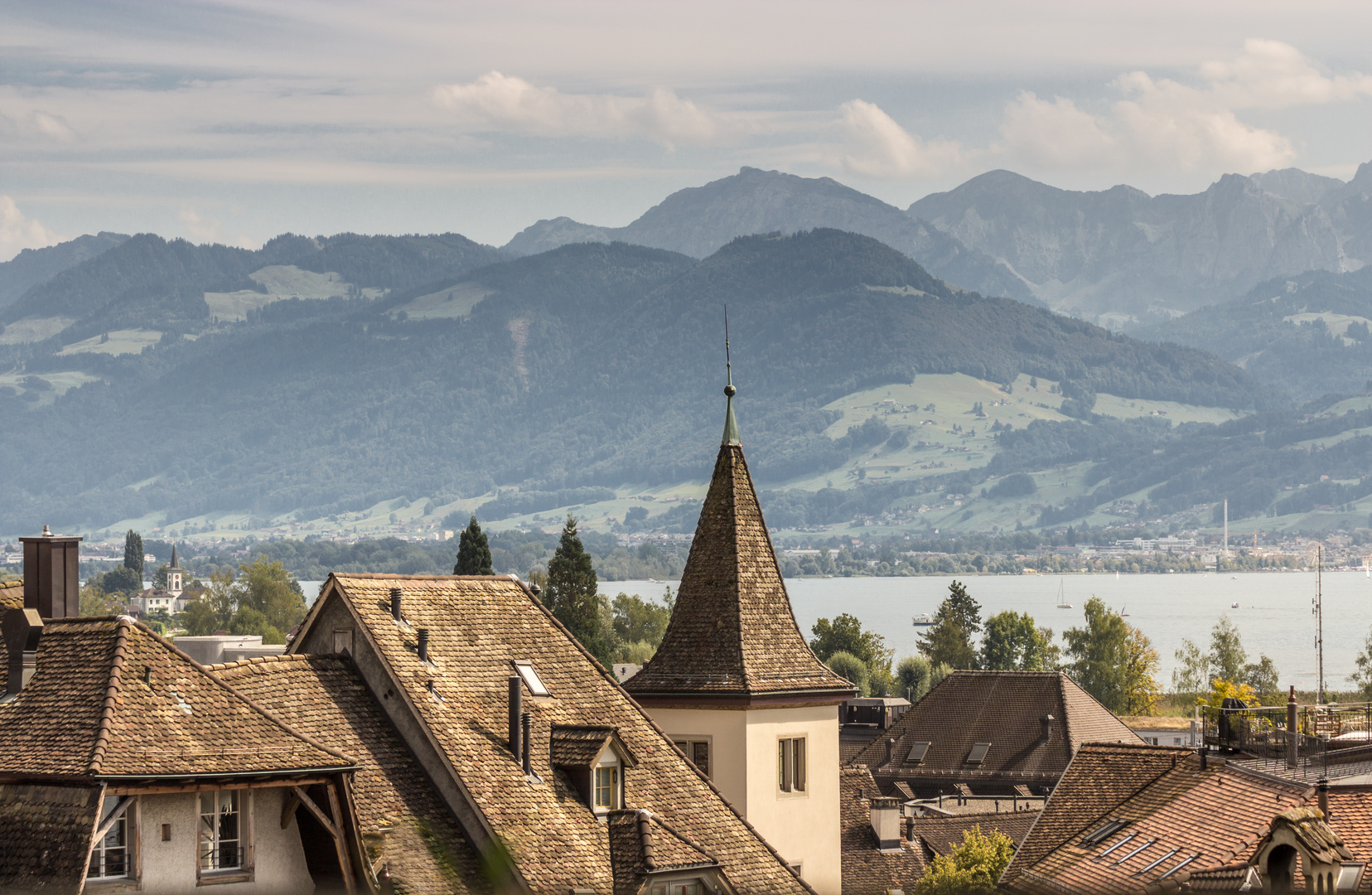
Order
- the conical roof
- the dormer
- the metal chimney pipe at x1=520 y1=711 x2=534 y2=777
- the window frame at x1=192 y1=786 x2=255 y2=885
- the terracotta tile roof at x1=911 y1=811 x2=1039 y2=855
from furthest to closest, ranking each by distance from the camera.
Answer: the terracotta tile roof at x1=911 y1=811 x2=1039 y2=855 → the conical roof → the dormer → the metal chimney pipe at x1=520 y1=711 x2=534 y2=777 → the window frame at x1=192 y1=786 x2=255 y2=885

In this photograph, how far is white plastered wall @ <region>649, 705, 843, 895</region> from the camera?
3628 centimetres

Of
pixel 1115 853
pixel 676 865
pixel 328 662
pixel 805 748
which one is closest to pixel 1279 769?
pixel 1115 853

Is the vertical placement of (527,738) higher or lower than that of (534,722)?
lower

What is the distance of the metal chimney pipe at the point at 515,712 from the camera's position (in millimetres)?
29681

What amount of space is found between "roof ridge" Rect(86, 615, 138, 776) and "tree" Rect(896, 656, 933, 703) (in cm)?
17186

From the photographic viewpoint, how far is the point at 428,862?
25.8 metres

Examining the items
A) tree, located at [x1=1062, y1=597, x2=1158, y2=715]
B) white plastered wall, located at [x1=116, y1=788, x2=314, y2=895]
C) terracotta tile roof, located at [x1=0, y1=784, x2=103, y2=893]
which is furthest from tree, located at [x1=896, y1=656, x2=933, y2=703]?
terracotta tile roof, located at [x1=0, y1=784, x2=103, y2=893]

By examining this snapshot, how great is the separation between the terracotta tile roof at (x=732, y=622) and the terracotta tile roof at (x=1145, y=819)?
578 cm

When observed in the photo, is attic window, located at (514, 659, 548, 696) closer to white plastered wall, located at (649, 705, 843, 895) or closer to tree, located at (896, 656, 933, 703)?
white plastered wall, located at (649, 705, 843, 895)

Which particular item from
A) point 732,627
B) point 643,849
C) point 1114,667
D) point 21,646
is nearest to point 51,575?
point 21,646

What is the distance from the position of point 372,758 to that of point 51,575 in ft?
18.0

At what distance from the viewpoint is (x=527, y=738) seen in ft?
97.9

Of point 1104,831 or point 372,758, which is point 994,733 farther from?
point 372,758

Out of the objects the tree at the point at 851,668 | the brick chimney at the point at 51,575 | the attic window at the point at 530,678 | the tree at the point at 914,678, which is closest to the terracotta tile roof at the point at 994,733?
the tree at the point at 851,668
